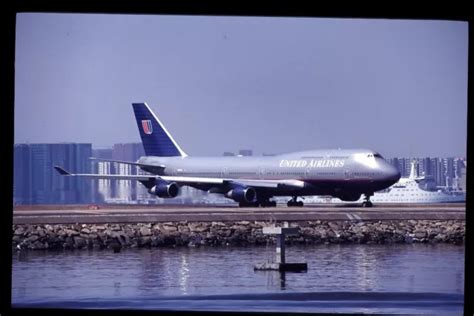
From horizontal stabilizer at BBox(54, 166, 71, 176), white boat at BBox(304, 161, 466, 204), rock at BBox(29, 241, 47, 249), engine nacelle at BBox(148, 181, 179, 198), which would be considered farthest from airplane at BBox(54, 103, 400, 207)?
horizontal stabilizer at BBox(54, 166, 71, 176)

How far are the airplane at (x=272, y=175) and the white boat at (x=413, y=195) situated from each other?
2.45 meters

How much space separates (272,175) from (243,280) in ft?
43.8

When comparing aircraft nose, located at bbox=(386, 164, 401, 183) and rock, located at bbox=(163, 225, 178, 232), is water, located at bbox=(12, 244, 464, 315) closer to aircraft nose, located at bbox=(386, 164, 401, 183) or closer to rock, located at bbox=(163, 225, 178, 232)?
rock, located at bbox=(163, 225, 178, 232)

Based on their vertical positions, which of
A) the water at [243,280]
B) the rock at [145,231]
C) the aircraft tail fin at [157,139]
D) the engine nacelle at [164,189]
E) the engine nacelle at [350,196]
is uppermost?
the aircraft tail fin at [157,139]

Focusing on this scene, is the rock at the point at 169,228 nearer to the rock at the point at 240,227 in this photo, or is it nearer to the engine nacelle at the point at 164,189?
the rock at the point at 240,227

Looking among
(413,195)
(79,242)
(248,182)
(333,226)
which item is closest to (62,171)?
(79,242)

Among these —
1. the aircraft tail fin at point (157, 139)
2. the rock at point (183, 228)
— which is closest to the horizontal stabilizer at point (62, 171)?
the rock at point (183, 228)

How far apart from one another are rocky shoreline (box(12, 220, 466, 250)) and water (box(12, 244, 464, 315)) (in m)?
0.38

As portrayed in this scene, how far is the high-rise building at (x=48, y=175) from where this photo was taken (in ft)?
54.8

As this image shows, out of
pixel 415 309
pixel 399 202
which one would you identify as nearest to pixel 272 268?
pixel 415 309

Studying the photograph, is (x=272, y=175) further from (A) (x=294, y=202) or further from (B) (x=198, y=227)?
(B) (x=198, y=227)

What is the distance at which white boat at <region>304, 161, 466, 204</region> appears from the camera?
3488 cm

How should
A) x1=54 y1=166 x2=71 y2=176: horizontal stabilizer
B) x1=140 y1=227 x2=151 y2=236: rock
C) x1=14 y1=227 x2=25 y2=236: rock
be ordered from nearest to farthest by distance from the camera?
1. x1=54 y1=166 x2=71 y2=176: horizontal stabilizer
2. x1=14 y1=227 x2=25 y2=236: rock
3. x1=140 y1=227 x2=151 y2=236: rock

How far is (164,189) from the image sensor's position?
29.4 m
